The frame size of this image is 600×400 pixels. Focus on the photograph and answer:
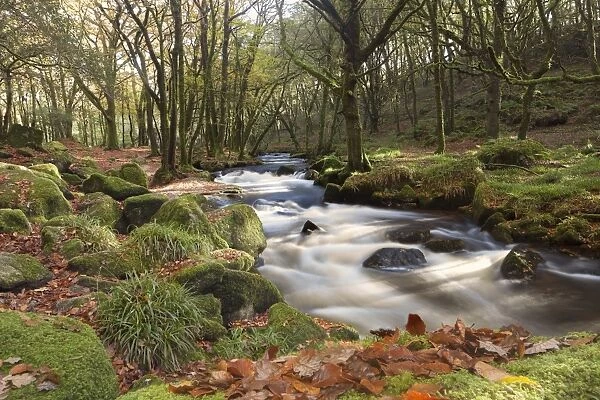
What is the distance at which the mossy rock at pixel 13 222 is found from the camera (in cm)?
730

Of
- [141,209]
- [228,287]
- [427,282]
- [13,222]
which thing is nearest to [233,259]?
[228,287]

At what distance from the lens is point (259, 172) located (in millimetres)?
21969

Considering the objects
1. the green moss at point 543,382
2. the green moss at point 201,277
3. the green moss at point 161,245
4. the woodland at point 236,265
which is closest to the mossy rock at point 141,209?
the woodland at point 236,265

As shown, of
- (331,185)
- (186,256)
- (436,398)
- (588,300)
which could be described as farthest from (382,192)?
(436,398)

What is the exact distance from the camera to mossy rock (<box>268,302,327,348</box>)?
5012mm

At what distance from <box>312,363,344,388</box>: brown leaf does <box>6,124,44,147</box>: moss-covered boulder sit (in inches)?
804

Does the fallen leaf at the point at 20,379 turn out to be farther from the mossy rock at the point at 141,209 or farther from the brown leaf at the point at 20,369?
the mossy rock at the point at 141,209

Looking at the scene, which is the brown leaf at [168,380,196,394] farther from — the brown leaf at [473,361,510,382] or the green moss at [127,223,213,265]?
the green moss at [127,223,213,265]

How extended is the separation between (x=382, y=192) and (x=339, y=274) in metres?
4.84

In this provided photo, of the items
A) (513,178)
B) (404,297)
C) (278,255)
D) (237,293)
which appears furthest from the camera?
(513,178)

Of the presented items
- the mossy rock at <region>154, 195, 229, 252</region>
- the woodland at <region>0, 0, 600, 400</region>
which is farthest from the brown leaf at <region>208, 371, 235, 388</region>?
the mossy rock at <region>154, 195, 229, 252</region>

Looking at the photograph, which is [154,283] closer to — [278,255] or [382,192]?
[278,255]

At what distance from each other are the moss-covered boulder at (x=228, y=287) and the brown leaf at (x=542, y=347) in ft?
13.0

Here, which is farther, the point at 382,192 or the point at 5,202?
the point at 382,192
